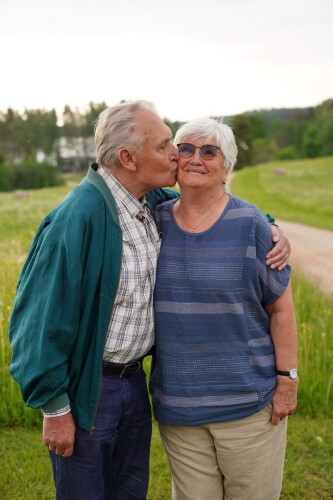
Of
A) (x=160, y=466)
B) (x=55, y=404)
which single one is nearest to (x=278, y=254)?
(x=55, y=404)

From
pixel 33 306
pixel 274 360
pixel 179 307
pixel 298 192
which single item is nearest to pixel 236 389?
pixel 274 360

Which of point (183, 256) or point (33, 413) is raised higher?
point (183, 256)

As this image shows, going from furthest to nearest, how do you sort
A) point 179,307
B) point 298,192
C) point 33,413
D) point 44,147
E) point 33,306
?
point 44,147, point 298,192, point 33,413, point 179,307, point 33,306

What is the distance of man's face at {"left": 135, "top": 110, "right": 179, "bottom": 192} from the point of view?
2510 millimetres

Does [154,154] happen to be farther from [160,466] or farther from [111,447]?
[160,466]

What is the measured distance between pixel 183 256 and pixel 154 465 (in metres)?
2.22

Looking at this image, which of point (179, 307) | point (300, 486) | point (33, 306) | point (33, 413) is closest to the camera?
point (33, 306)

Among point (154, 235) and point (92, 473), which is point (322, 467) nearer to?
point (92, 473)

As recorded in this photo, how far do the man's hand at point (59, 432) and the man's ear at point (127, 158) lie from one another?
112cm

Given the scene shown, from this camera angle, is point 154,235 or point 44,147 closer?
point 154,235

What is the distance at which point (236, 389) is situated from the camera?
253cm

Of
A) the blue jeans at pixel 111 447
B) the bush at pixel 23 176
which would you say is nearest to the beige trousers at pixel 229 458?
the blue jeans at pixel 111 447

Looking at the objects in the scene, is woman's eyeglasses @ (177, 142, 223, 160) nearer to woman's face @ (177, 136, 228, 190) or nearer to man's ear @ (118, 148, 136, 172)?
woman's face @ (177, 136, 228, 190)

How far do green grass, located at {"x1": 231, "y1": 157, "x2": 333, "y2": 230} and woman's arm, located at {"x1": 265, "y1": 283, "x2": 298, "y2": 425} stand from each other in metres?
14.8
